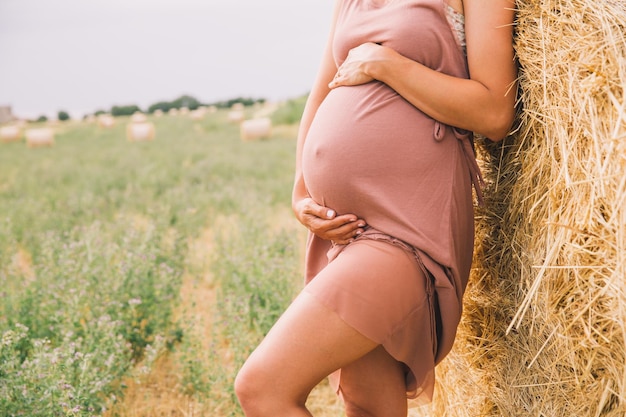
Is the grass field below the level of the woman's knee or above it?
below

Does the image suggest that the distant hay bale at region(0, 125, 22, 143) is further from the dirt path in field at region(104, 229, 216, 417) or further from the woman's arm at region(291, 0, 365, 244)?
the woman's arm at region(291, 0, 365, 244)

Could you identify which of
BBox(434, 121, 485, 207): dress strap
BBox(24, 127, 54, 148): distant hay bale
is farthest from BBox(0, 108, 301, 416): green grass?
BBox(24, 127, 54, 148): distant hay bale

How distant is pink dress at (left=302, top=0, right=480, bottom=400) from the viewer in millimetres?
1510

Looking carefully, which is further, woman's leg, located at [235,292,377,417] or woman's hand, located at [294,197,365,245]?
woman's hand, located at [294,197,365,245]

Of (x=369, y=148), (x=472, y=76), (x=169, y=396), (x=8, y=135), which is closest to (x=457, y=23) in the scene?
(x=472, y=76)

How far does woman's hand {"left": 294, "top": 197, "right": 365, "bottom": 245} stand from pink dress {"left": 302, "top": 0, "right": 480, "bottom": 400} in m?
0.03

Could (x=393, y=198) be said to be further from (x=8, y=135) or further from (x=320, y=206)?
(x=8, y=135)

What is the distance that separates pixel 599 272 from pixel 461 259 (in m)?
0.38

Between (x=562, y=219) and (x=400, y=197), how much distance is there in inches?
16.3

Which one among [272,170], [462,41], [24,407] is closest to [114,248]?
[24,407]

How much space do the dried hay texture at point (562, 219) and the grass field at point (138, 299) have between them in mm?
1350

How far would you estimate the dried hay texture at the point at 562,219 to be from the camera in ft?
4.65

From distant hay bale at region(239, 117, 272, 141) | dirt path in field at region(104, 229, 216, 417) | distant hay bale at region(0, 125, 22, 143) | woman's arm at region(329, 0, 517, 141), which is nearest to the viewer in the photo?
woman's arm at region(329, 0, 517, 141)

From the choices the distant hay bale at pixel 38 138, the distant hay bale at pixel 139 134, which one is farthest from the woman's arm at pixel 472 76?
the distant hay bale at pixel 38 138
